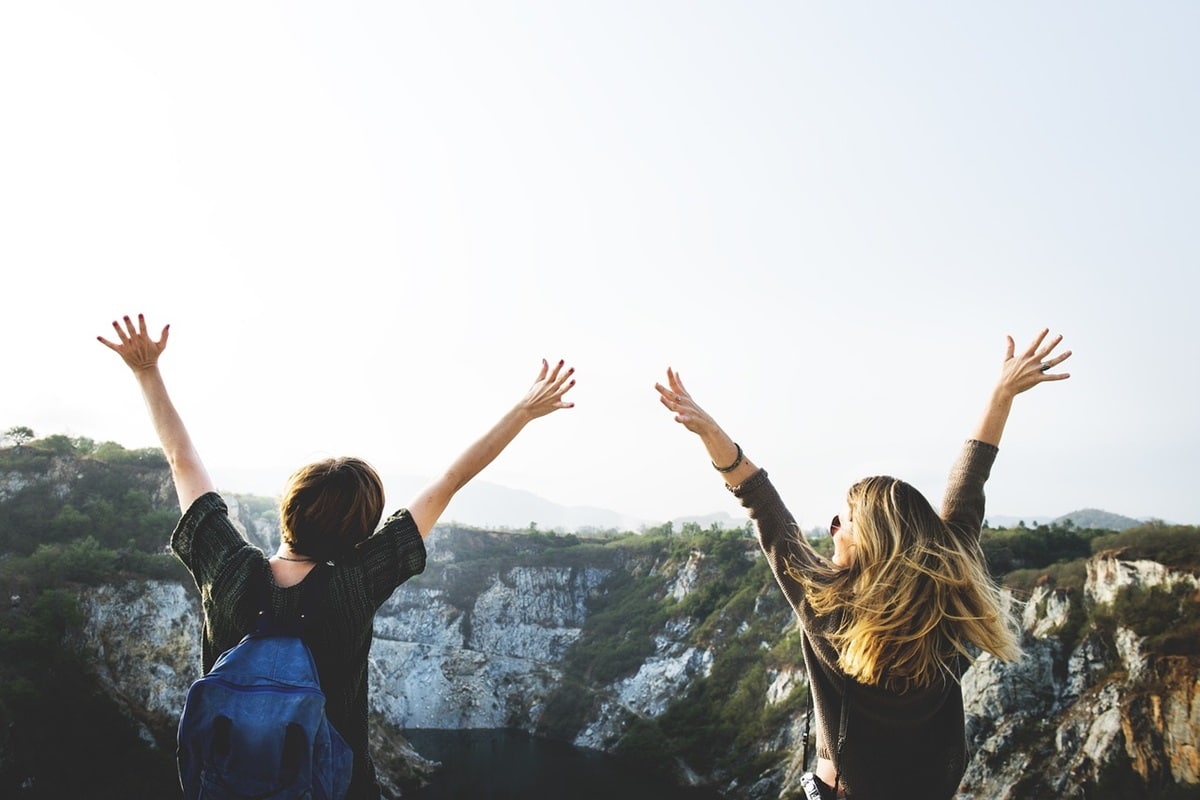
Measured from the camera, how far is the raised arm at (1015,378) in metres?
3.42

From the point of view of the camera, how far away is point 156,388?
129 inches

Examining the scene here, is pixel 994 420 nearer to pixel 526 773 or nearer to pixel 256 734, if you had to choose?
pixel 256 734

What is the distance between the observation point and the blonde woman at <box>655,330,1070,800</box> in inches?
98.7

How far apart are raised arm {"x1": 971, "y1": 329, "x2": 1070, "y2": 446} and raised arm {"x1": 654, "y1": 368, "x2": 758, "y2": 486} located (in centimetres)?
116

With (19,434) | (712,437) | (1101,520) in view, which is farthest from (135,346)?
(1101,520)

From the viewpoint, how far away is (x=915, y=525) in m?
2.61

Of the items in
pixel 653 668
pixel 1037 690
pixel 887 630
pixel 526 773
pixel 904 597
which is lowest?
pixel 526 773

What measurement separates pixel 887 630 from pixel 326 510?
187 centimetres

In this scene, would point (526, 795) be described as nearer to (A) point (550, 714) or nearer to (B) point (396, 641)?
(A) point (550, 714)

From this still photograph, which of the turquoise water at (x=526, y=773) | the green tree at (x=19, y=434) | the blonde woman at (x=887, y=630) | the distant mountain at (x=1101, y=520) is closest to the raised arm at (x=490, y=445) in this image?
the blonde woman at (x=887, y=630)

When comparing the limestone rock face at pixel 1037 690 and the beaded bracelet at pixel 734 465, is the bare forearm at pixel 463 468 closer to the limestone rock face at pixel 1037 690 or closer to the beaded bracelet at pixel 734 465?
the beaded bracelet at pixel 734 465

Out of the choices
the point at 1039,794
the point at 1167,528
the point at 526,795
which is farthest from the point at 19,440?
the point at 1167,528

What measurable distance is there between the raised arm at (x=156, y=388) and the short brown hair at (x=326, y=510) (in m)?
0.66

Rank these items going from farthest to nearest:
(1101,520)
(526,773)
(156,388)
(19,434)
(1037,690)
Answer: (1101,520), (526,773), (19,434), (1037,690), (156,388)
